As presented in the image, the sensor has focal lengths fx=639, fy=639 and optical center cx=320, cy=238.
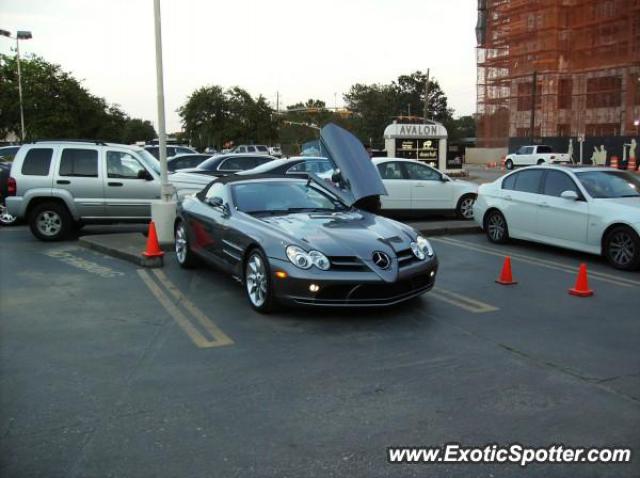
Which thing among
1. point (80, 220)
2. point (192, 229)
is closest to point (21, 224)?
point (80, 220)

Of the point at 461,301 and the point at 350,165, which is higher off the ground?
the point at 350,165

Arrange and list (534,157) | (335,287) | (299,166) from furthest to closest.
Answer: (534,157), (299,166), (335,287)

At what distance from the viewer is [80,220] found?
472 inches

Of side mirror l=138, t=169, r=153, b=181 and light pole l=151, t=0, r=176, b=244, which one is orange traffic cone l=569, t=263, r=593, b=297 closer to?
light pole l=151, t=0, r=176, b=244

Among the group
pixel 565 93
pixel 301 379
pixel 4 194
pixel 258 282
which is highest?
pixel 565 93

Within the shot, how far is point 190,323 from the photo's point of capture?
6395mm

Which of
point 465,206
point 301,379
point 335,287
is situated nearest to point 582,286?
point 335,287

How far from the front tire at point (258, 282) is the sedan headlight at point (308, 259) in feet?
1.03

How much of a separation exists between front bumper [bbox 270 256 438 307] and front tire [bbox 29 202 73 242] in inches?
274

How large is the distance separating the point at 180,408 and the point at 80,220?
28.3 ft

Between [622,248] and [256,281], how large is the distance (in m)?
5.48

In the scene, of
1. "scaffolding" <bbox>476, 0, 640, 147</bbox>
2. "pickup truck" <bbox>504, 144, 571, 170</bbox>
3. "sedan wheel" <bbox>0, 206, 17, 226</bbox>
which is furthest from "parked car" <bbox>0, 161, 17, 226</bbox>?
"scaffolding" <bbox>476, 0, 640, 147</bbox>

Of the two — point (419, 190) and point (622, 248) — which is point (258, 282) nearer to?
point (622, 248)

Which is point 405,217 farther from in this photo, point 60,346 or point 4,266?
point 60,346
